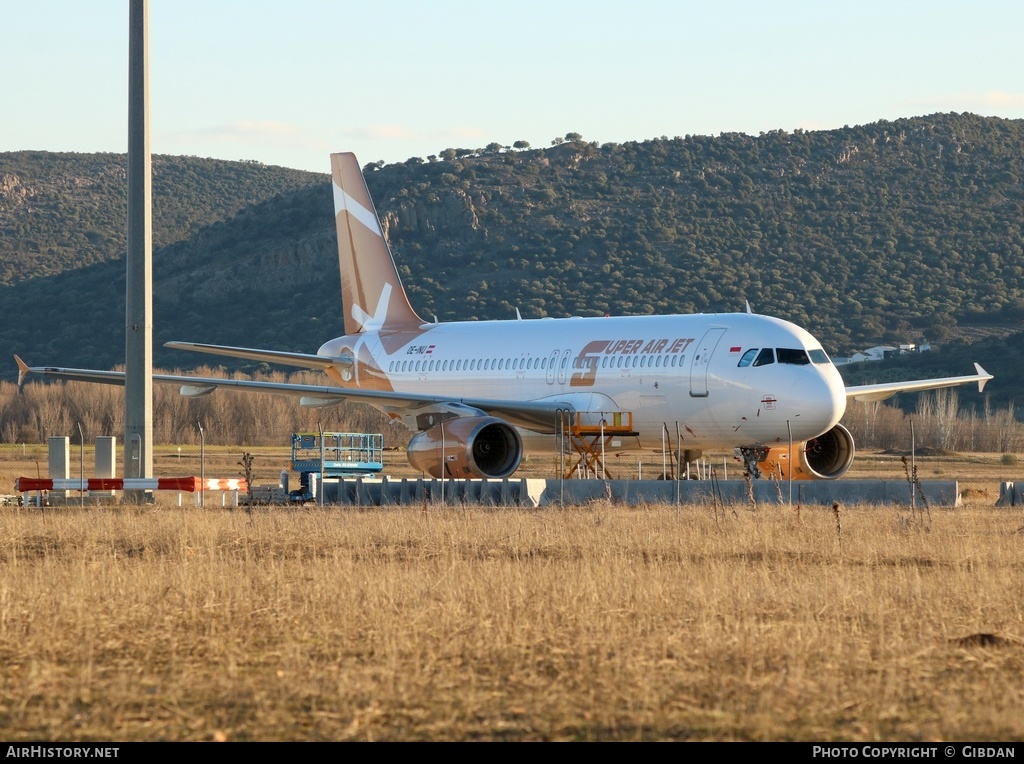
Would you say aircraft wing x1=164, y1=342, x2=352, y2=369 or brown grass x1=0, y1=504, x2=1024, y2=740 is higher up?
aircraft wing x1=164, y1=342, x2=352, y2=369

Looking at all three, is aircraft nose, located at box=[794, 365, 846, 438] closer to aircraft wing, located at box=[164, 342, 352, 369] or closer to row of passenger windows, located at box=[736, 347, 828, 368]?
row of passenger windows, located at box=[736, 347, 828, 368]

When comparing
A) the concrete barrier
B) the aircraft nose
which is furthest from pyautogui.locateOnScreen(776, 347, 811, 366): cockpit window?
the concrete barrier

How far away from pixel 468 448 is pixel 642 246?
6978cm

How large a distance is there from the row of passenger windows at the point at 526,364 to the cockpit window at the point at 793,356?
2041 mm

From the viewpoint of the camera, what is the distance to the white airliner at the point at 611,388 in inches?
1134

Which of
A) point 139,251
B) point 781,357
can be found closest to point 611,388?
point 781,357

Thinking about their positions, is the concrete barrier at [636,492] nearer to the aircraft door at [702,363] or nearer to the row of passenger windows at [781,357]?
the row of passenger windows at [781,357]

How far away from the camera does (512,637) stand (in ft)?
33.3

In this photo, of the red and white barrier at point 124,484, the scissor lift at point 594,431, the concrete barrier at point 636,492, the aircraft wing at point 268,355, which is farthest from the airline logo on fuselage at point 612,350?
the red and white barrier at point 124,484

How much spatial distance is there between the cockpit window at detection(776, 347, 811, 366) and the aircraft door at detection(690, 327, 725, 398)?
4.59ft

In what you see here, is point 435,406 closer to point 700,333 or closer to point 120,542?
point 700,333

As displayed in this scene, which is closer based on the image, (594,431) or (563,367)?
(594,431)

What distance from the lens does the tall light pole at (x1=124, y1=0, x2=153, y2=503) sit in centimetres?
2405

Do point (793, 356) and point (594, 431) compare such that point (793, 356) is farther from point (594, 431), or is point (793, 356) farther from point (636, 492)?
point (594, 431)
